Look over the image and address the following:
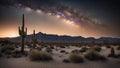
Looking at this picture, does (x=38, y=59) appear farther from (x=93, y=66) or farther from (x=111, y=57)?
(x=111, y=57)

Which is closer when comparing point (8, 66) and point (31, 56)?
point (8, 66)

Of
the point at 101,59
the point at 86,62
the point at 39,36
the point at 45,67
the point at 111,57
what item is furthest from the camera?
the point at 39,36

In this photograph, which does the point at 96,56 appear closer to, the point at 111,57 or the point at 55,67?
the point at 111,57

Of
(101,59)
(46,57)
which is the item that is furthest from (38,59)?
(101,59)

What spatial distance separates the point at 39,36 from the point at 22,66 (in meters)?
91.7

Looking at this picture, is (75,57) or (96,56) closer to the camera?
(75,57)

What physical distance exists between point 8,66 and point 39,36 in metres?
91.7

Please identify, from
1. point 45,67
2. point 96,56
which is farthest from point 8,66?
point 96,56

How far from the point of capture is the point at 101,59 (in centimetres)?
1413

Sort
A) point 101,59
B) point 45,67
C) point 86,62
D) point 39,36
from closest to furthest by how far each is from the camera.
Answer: point 45,67 → point 86,62 → point 101,59 → point 39,36

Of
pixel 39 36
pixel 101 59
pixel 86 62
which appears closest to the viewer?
pixel 86 62

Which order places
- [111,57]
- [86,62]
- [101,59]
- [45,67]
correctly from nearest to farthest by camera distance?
[45,67]
[86,62]
[101,59]
[111,57]

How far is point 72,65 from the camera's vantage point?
12203mm

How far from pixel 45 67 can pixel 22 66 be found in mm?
1257
